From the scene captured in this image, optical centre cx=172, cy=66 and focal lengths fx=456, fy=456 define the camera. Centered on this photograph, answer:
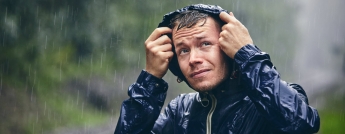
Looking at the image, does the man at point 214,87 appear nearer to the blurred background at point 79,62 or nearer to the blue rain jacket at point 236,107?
the blue rain jacket at point 236,107

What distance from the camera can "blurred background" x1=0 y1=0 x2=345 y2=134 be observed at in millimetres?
8352

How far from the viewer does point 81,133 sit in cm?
872

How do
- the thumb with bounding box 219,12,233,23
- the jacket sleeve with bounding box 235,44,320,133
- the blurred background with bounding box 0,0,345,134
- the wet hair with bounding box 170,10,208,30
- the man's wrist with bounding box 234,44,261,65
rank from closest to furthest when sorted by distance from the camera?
the jacket sleeve with bounding box 235,44,320,133, the man's wrist with bounding box 234,44,261,65, the thumb with bounding box 219,12,233,23, the wet hair with bounding box 170,10,208,30, the blurred background with bounding box 0,0,345,134

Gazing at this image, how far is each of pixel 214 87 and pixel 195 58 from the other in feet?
0.57

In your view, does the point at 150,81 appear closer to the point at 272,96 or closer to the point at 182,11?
the point at 182,11

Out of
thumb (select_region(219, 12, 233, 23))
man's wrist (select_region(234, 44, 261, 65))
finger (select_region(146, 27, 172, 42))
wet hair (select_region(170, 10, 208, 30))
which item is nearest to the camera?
man's wrist (select_region(234, 44, 261, 65))

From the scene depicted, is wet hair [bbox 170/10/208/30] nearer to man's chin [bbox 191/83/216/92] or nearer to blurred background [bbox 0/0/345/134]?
man's chin [bbox 191/83/216/92]

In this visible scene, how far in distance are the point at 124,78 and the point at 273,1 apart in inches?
185

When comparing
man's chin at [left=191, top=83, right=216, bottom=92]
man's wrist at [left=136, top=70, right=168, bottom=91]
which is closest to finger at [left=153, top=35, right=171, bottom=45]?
man's wrist at [left=136, top=70, right=168, bottom=91]

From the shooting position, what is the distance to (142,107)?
2371mm

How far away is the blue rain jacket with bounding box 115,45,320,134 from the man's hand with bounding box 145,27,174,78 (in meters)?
0.05

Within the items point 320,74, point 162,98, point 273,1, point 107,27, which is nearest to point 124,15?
point 107,27

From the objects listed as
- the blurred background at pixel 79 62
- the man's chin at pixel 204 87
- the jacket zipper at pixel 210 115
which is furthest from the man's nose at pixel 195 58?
the blurred background at pixel 79 62

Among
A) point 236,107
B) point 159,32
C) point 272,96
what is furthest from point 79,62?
point 272,96
